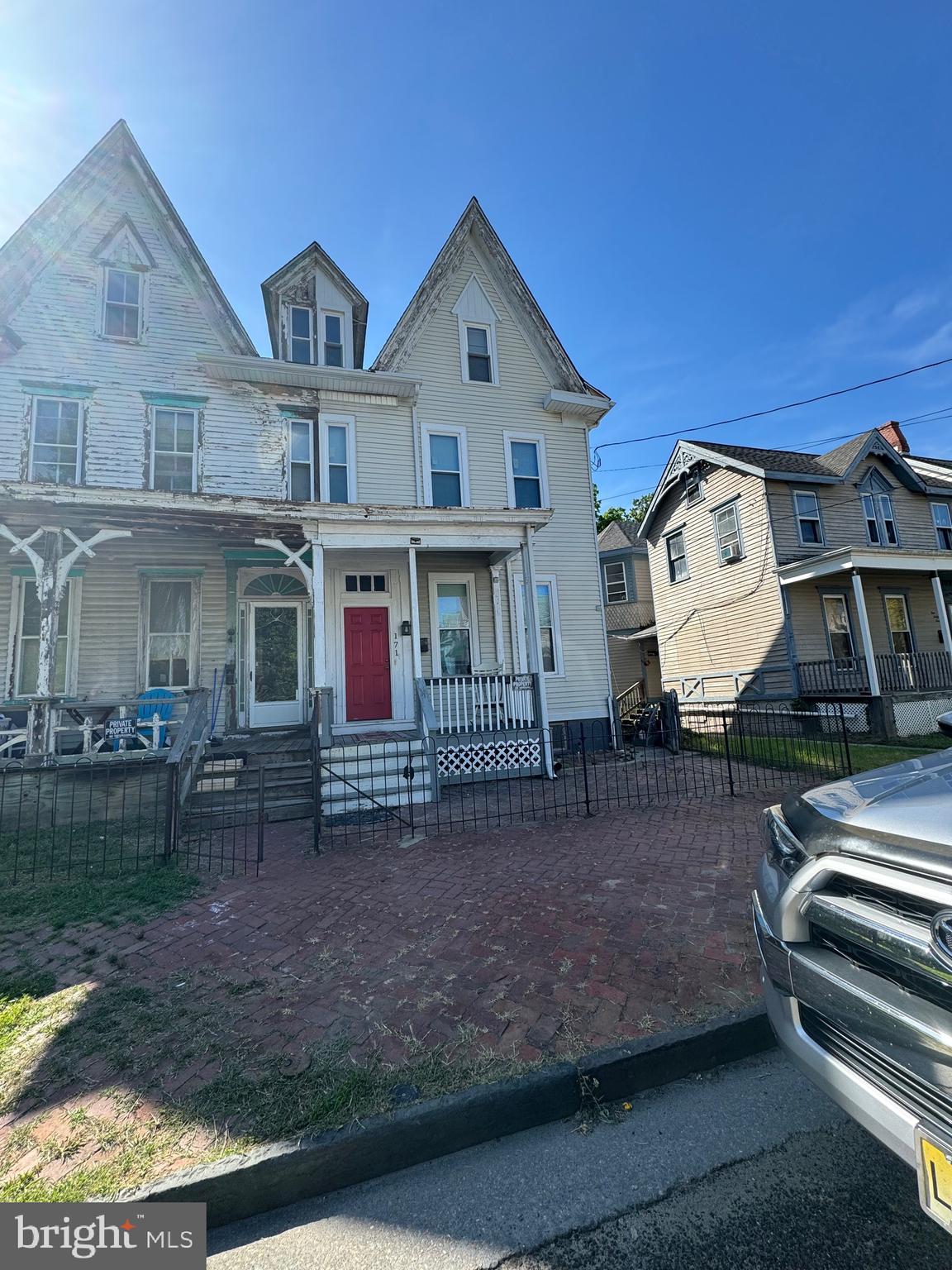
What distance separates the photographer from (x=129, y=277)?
1164cm

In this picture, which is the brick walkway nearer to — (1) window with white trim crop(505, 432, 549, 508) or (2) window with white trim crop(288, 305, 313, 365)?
(1) window with white trim crop(505, 432, 549, 508)

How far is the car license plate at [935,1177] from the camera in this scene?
1.38 metres

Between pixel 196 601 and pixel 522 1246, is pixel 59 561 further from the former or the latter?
pixel 522 1246

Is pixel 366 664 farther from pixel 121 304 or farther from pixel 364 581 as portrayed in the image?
pixel 121 304

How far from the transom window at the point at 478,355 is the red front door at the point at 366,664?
21.3 ft

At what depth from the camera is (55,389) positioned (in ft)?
35.4

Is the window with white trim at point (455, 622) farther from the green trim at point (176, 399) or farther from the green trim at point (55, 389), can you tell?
the green trim at point (55, 389)

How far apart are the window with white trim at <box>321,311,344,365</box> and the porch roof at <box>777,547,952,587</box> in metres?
13.4

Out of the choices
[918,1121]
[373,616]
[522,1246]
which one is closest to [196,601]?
[373,616]

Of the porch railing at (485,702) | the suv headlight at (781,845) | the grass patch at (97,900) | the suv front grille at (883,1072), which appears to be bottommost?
the grass patch at (97,900)

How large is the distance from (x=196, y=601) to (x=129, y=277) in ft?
23.7

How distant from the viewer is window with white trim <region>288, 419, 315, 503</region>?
1177cm

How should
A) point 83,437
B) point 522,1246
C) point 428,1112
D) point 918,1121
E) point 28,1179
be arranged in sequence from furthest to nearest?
point 83,437, point 428,1112, point 28,1179, point 522,1246, point 918,1121

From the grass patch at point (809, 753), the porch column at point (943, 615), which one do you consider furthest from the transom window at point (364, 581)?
the porch column at point (943, 615)
